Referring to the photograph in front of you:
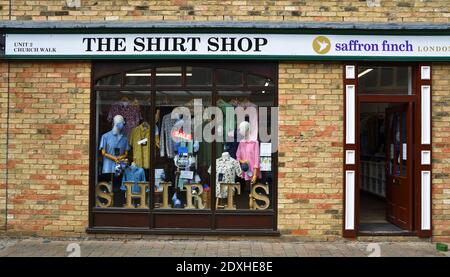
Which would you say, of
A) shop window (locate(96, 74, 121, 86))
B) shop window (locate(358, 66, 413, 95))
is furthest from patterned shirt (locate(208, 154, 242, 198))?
shop window (locate(358, 66, 413, 95))

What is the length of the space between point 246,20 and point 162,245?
155 inches

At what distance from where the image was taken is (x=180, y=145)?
8328 mm

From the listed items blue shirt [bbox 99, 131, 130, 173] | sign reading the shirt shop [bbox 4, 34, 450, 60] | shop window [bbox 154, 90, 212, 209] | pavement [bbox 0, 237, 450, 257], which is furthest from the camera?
blue shirt [bbox 99, 131, 130, 173]

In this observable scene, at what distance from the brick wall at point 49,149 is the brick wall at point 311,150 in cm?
333

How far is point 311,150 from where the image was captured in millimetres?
8000

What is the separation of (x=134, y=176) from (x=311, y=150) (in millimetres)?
3047

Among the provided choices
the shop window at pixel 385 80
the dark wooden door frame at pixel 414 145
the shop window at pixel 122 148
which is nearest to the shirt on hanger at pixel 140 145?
the shop window at pixel 122 148

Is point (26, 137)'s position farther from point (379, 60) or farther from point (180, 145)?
point (379, 60)

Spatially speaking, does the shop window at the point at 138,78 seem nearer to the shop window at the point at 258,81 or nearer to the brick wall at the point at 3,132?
the shop window at the point at 258,81

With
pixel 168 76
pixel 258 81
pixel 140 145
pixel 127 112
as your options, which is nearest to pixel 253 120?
pixel 258 81

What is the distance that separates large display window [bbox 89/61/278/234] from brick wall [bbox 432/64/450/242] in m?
2.66

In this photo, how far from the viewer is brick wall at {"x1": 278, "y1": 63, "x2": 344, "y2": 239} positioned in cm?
797

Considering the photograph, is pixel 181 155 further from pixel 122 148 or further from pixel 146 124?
pixel 122 148

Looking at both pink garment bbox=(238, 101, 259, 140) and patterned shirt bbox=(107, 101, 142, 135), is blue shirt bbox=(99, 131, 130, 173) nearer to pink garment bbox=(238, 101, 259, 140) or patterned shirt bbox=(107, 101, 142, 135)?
patterned shirt bbox=(107, 101, 142, 135)
